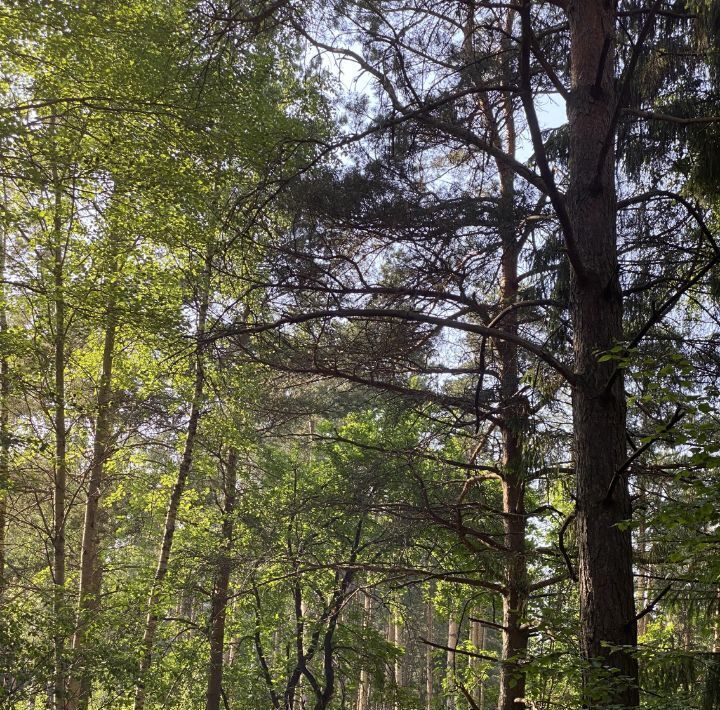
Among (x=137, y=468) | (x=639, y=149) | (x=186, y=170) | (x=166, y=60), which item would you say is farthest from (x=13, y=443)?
(x=639, y=149)

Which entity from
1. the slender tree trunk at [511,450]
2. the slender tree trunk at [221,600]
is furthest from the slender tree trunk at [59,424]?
the slender tree trunk at [511,450]

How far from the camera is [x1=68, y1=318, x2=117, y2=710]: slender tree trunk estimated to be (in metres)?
6.57

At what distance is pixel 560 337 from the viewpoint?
4660mm

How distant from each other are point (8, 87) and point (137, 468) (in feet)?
20.9

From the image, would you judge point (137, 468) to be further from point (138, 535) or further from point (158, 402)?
point (138, 535)

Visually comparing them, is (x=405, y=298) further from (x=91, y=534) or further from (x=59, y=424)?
(x=91, y=534)

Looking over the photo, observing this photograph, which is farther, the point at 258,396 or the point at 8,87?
the point at 258,396

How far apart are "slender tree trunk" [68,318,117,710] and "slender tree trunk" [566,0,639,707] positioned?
5.01m

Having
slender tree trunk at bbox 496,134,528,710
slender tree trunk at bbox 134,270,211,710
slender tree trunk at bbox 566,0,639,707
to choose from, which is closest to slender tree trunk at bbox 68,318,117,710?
slender tree trunk at bbox 134,270,211,710

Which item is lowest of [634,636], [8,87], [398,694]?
[398,694]

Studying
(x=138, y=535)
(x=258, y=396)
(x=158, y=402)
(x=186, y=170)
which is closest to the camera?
(x=186, y=170)

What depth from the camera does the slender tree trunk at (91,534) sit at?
6.57 metres

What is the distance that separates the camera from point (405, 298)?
564 cm

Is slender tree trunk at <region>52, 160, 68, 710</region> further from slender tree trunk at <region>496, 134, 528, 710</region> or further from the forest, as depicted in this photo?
slender tree trunk at <region>496, 134, 528, 710</region>
